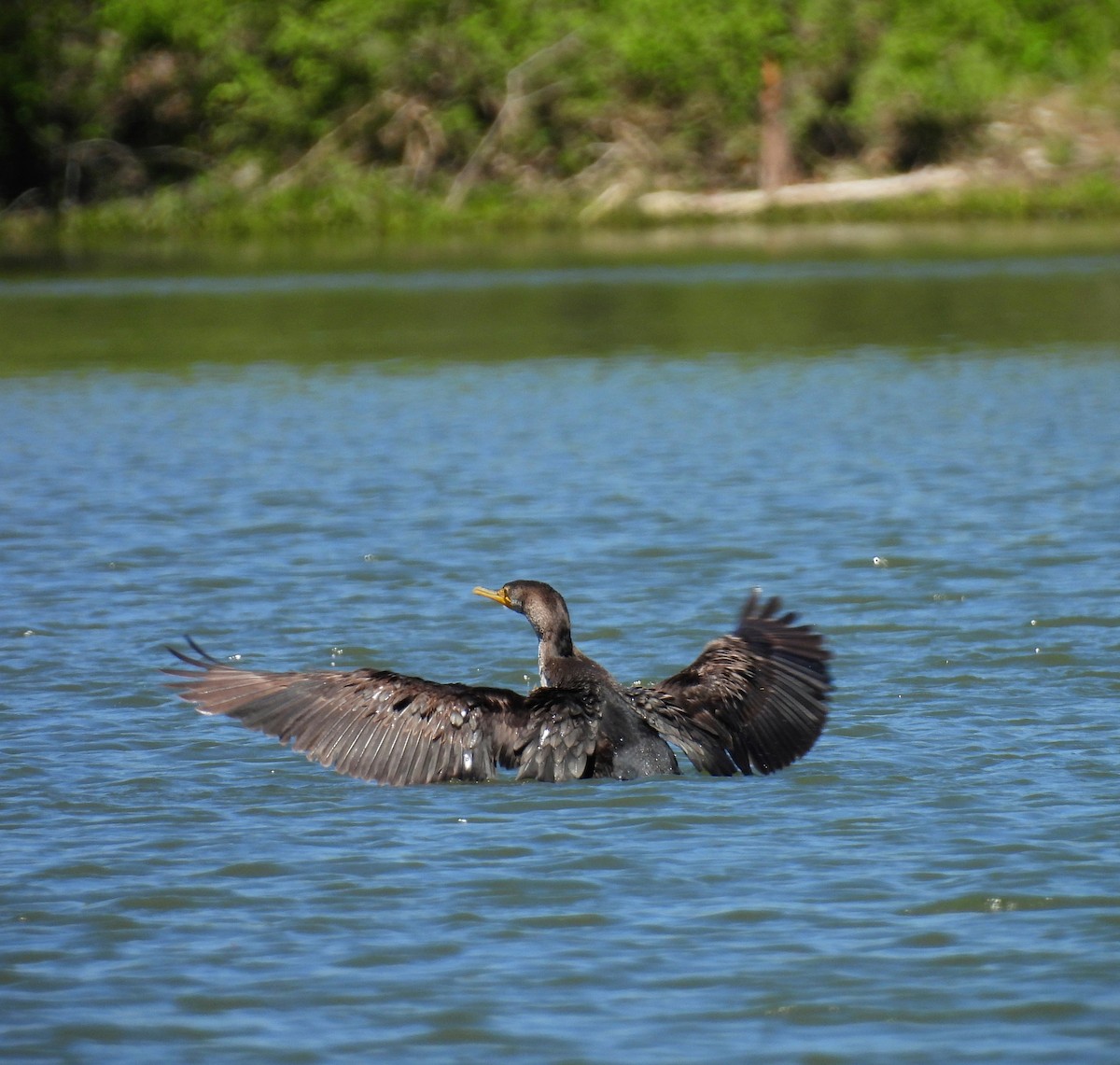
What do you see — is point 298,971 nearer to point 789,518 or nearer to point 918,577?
point 918,577

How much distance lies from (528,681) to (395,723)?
2323mm

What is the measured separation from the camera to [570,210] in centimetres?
4784

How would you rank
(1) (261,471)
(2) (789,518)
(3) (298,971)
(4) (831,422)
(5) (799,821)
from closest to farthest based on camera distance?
(3) (298,971) → (5) (799,821) → (2) (789,518) → (1) (261,471) → (4) (831,422)

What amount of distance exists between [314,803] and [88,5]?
159 ft

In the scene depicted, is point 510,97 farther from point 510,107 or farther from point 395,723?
point 395,723

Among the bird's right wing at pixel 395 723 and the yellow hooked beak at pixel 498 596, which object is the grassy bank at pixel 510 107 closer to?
the yellow hooked beak at pixel 498 596

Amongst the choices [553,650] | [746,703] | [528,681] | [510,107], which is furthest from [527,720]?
[510,107]

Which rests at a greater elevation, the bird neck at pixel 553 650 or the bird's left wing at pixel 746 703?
the bird neck at pixel 553 650

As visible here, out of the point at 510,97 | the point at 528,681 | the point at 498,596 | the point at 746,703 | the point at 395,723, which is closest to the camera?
the point at 395,723

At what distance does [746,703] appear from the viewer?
7586 millimetres

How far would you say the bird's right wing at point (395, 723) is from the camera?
7.18m

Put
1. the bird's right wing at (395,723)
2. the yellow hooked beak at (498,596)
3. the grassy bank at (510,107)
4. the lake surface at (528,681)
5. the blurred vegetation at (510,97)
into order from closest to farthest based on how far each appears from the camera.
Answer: the lake surface at (528,681)
the bird's right wing at (395,723)
the yellow hooked beak at (498,596)
the grassy bank at (510,107)
the blurred vegetation at (510,97)

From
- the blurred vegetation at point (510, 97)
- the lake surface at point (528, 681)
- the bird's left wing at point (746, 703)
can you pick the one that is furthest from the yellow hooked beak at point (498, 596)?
the blurred vegetation at point (510, 97)

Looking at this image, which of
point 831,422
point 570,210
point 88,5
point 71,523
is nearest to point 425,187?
point 570,210
